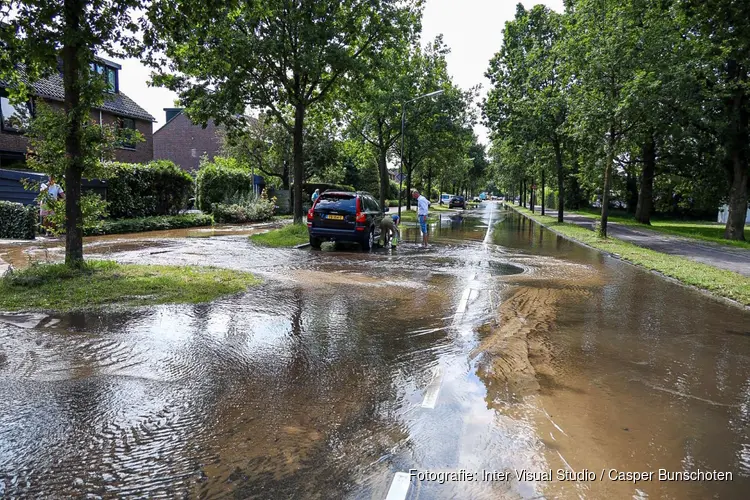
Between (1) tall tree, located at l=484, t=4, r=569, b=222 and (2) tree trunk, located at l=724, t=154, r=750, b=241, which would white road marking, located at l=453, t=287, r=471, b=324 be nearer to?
(1) tall tree, located at l=484, t=4, r=569, b=222

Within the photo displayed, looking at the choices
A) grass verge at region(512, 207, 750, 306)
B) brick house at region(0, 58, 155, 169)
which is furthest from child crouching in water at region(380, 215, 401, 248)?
brick house at region(0, 58, 155, 169)

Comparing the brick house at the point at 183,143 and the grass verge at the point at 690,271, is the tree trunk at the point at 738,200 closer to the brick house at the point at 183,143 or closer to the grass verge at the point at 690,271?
A: the grass verge at the point at 690,271

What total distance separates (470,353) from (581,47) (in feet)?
62.8

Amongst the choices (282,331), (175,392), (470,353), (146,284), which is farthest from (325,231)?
(175,392)

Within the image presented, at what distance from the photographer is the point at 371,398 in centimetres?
433

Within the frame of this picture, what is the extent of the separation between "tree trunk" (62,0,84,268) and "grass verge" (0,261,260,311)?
0.50m

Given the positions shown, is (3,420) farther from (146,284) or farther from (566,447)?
(146,284)

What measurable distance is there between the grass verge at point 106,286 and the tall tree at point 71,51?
52 centimetres

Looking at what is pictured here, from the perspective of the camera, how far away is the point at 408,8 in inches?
773

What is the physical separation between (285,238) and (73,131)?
29.7ft

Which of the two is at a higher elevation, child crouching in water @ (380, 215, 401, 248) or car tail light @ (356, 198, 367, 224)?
car tail light @ (356, 198, 367, 224)

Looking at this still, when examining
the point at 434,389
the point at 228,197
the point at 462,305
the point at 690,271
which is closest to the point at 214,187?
the point at 228,197

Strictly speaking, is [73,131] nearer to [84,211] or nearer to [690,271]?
[84,211]

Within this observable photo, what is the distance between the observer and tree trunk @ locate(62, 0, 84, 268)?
851 cm
